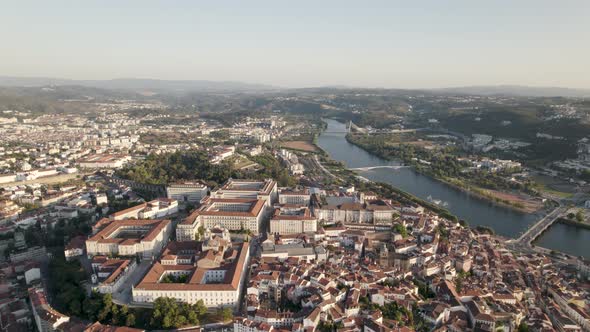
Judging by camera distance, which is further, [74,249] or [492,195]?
[492,195]

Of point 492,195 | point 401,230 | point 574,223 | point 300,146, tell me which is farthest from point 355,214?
point 300,146

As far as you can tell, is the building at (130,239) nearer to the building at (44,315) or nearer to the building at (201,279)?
the building at (201,279)

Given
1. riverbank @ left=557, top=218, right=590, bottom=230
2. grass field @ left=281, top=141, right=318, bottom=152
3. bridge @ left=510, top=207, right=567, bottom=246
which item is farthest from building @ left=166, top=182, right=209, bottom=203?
grass field @ left=281, top=141, right=318, bottom=152

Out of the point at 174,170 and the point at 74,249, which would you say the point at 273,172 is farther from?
the point at 74,249

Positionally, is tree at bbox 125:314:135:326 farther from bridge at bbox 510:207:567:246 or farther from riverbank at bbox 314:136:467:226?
bridge at bbox 510:207:567:246

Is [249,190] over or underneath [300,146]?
over

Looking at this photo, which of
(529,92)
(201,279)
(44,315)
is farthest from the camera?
(529,92)

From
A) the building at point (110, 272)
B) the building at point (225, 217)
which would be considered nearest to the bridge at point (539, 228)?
the building at point (225, 217)
